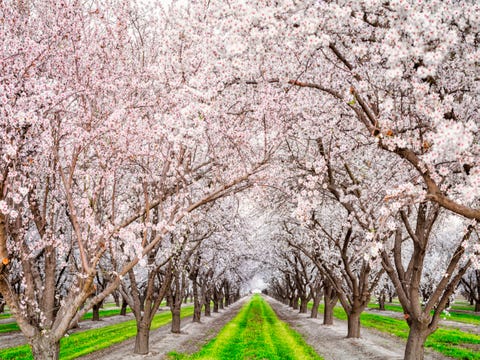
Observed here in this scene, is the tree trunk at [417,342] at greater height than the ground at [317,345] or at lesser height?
greater

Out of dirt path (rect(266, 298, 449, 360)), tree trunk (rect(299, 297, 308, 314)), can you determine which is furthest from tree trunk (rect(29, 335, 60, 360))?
tree trunk (rect(299, 297, 308, 314))

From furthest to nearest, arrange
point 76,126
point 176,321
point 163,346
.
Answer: point 176,321, point 163,346, point 76,126

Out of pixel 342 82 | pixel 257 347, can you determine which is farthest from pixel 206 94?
pixel 257 347

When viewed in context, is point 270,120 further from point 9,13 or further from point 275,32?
point 9,13

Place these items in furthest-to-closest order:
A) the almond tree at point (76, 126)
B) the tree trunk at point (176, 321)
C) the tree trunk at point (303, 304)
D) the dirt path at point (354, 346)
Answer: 1. the tree trunk at point (303, 304)
2. the tree trunk at point (176, 321)
3. the dirt path at point (354, 346)
4. the almond tree at point (76, 126)

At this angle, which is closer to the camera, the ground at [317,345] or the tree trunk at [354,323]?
the ground at [317,345]

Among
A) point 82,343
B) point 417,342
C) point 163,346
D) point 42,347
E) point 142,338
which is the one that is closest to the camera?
point 42,347

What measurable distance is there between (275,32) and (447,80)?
4196 mm

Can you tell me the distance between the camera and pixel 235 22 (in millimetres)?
6664

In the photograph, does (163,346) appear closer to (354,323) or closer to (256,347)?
(256,347)

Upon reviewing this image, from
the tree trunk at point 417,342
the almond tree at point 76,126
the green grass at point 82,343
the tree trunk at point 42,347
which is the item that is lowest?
the green grass at point 82,343

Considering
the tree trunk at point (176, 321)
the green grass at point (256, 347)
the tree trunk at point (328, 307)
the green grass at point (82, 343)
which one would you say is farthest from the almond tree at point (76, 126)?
the tree trunk at point (328, 307)

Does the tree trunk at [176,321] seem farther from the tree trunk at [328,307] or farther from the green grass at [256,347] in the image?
the tree trunk at [328,307]

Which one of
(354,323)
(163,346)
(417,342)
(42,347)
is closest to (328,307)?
(354,323)
